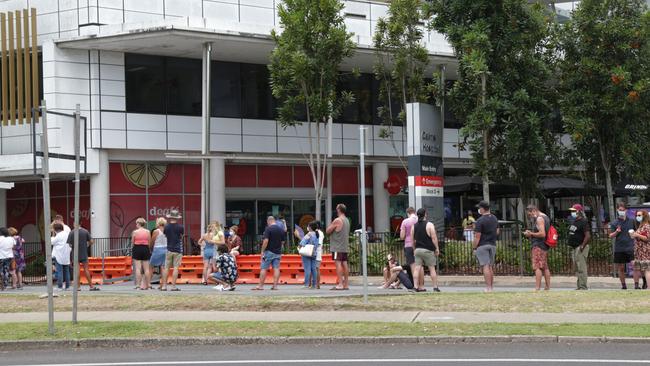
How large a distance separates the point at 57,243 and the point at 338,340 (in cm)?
1148

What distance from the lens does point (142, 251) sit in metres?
22.8

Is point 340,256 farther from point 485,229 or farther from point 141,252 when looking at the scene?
point 141,252

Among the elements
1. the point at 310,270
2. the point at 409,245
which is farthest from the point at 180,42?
the point at 409,245

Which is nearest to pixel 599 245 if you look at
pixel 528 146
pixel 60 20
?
pixel 528 146

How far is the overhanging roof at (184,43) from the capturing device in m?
32.0

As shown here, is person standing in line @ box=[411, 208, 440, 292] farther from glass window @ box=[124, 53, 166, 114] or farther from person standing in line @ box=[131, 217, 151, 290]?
glass window @ box=[124, 53, 166, 114]

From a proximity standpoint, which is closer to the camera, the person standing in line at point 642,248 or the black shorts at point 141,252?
the person standing in line at point 642,248

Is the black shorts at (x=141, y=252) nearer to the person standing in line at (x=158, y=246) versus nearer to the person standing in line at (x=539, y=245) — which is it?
the person standing in line at (x=158, y=246)

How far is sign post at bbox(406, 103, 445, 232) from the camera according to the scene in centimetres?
2612

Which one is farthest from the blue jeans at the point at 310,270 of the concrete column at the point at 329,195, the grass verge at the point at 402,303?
the concrete column at the point at 329,195

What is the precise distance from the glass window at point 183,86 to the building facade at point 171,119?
0.12 ft

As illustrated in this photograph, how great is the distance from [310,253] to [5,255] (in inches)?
308

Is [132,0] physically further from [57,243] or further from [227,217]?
[57,243]

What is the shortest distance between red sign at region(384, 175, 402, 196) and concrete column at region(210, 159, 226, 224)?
24.1 feet
